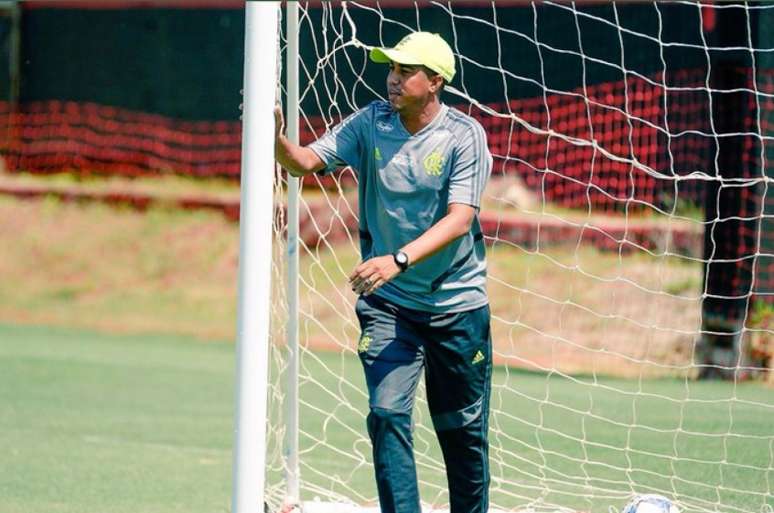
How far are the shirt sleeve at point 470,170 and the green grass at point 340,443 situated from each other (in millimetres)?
1750

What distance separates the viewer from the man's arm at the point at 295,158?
16.5 ft

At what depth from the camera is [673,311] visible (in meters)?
12.8

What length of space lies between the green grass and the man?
4.28ft

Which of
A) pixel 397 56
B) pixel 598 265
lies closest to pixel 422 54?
pixel 397 56

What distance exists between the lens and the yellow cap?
197 inches

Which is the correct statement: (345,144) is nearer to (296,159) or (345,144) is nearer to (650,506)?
(296,159)

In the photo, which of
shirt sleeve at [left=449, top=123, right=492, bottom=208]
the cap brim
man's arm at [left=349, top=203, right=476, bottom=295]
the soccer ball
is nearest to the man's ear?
the cap brim

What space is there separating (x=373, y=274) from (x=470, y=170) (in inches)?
27.7

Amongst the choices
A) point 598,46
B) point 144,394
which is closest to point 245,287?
point 144,394

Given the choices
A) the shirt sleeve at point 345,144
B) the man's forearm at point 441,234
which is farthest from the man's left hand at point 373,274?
the shirt sleeve at point 345,144

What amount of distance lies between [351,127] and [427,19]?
1216 centimetres

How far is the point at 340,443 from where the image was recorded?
7.99 metres

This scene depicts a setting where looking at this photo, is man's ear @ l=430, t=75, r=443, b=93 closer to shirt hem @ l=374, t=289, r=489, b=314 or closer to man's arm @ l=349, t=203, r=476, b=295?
man's arm @ l=349, t=203, r=476, b=295

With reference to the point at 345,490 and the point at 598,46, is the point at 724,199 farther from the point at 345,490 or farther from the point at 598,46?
the point at 345,490
